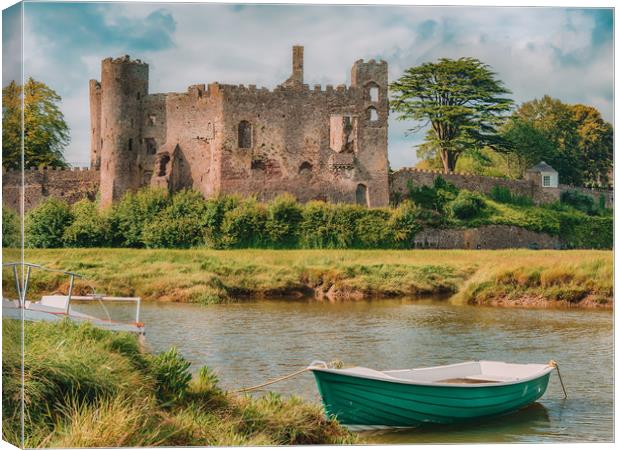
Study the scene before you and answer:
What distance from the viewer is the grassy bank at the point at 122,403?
7.04 meters

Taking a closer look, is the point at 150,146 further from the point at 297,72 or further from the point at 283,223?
the point at 283,223

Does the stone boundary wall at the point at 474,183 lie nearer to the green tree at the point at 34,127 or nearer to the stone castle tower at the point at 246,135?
the stone castle tower at the point at 246,135

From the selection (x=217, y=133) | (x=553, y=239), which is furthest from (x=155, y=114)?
(x=553, y=239)

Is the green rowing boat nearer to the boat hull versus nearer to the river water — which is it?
the boat hull

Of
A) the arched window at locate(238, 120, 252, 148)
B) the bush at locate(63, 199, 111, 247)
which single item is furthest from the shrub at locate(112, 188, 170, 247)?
the arched window at locate(238, 120, 252, 148)

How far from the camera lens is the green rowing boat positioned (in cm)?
816

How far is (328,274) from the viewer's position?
15.0m

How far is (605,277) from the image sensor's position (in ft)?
41.7

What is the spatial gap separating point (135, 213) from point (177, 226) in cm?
108

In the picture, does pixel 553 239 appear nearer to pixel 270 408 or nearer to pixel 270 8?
pixel 270 8

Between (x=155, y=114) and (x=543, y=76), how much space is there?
12.5m

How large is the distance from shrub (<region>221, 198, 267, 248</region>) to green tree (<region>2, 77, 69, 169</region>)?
2887mm

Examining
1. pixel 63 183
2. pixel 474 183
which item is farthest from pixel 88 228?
pixel 474 183

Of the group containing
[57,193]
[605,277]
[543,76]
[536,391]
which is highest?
[543,76]
